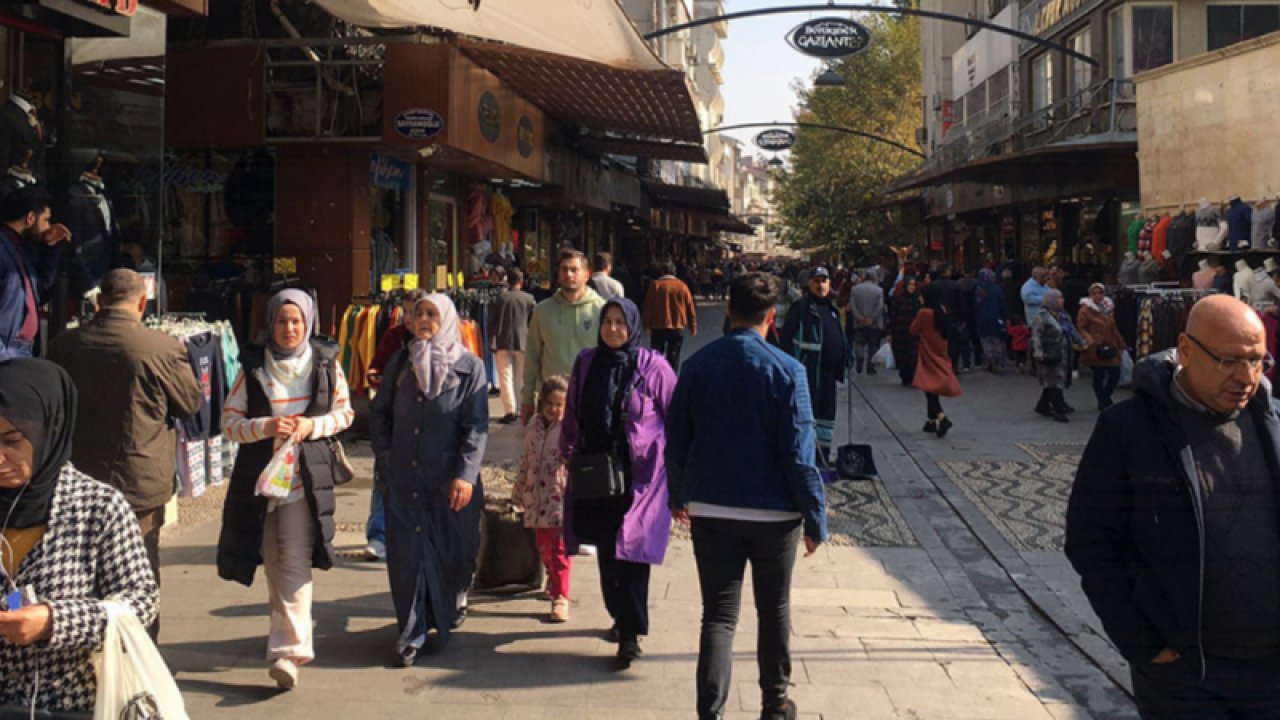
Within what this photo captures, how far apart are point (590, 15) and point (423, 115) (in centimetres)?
236

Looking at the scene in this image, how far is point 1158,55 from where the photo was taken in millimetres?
22312

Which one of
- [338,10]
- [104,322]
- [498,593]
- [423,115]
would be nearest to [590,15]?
[423,115]

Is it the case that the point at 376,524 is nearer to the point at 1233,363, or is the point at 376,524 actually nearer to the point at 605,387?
the point at 605,387

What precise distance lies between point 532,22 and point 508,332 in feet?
11.3

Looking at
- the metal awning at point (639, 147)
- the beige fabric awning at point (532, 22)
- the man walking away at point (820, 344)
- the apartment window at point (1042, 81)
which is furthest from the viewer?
the apartment window at point (1042, 81)

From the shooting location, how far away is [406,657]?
18.1 feet

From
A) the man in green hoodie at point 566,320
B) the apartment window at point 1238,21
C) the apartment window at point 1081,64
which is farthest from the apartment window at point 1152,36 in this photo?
the man in green hoodie at point 566,320

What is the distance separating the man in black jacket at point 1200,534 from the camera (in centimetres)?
312

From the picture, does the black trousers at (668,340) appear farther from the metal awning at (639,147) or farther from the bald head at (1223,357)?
the bald head at (1223,357)

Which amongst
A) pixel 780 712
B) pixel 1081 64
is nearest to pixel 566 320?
pixel 780 712

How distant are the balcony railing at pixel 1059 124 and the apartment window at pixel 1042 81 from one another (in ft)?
2.33

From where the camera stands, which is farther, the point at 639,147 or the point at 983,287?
the point at 639,147

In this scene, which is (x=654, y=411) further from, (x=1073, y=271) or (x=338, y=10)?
(x=1073, y=271)

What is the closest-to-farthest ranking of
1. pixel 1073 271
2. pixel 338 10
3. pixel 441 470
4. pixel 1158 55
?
pixel 441 470
pixel 338 10
pixel 1158 55
pixel 1073 271
